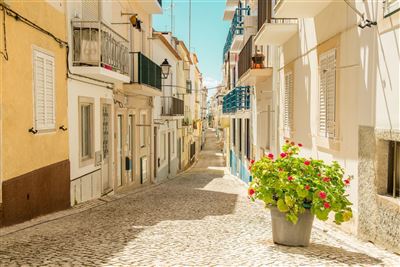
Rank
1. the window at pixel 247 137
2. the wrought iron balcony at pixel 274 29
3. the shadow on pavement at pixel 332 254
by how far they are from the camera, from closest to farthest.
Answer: the shadow on pavement at pixel 332 254, the wrought iron balcony at pixel 274 29, the window at pixel 247 137

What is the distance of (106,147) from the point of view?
1351 cm

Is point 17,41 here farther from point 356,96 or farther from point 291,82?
point 291,82

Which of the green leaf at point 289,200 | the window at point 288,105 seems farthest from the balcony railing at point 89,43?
the green leaf at point 289,200

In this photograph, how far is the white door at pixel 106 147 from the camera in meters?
13.1

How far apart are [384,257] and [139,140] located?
13.2m

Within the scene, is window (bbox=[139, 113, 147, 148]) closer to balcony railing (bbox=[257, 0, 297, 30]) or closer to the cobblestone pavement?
balcony railing (bbox=[257, 0, 297, 30])

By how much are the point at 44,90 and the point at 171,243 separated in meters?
4.30

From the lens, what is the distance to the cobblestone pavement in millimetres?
5324

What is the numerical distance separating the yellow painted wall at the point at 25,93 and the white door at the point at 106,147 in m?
3.40

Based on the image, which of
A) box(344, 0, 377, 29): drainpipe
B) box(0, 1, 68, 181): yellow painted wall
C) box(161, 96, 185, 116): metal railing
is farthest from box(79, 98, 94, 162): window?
box(161, 96, 185, 116): metal railing

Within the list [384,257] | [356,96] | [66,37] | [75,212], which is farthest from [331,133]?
[66,37]

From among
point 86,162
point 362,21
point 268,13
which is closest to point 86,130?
point 86,162

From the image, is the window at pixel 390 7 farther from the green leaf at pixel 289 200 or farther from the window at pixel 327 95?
the green leaf at pixel 289 200

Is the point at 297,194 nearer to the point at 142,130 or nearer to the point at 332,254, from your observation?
the point at 332,254
